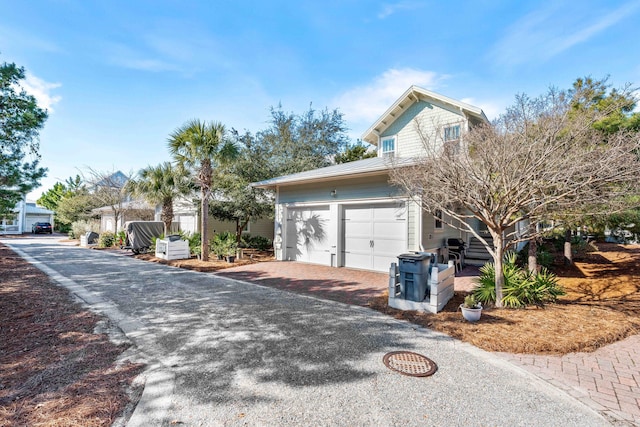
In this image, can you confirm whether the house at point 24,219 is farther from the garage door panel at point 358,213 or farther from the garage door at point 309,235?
the garage door panel at point 358,213

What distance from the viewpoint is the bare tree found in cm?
473

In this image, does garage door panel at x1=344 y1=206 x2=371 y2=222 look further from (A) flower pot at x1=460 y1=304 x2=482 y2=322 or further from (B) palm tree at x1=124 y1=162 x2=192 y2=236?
(B) palm tree at x1=124 y1=162 x2=192 y2=236

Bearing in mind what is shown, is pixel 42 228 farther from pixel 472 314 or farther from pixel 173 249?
pixel 472 314

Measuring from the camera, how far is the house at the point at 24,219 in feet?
110

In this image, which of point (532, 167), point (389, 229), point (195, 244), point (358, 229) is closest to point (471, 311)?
point (532, 167)

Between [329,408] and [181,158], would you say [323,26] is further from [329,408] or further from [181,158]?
[329,408]

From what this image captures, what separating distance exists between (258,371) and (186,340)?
4.94ft

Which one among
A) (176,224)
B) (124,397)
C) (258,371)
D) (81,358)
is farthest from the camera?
(176,224)

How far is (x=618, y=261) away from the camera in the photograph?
10203mm

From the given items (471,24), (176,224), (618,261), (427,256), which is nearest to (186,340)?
(427,256)

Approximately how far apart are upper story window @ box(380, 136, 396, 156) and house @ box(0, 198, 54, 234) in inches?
1642

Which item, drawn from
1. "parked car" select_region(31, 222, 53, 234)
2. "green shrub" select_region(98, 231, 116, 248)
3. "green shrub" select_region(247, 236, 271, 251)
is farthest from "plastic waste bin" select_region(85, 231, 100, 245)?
"parked car" select_region(31, 222, 53, 234)

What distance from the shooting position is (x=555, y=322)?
4.68 m

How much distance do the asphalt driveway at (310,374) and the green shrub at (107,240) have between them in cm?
1596
